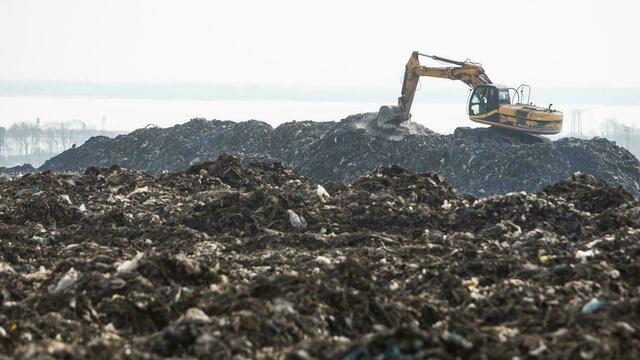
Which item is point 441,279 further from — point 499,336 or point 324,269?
point 499,336

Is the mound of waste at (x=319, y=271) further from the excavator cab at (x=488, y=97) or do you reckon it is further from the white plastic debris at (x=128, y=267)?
the excavator cab at (x=488, y=97)

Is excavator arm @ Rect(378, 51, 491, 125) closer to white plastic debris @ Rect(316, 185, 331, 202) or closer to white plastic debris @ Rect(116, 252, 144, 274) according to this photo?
white plastic debris @ Rect(316, 185, 331, 202)

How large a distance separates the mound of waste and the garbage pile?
11647 millimetres

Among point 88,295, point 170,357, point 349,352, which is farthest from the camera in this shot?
point 88,295

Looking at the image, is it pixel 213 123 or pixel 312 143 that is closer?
pixel 312 143

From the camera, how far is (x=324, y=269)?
370 inches

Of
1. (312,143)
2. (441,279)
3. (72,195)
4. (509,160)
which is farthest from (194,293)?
(312,143)

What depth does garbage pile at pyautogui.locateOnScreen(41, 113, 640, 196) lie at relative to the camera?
26859 mm

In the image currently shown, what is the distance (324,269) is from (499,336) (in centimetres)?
280

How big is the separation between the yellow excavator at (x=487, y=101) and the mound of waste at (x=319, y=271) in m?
12.8

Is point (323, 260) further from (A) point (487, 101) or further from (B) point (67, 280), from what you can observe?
(A) point (487, 101)

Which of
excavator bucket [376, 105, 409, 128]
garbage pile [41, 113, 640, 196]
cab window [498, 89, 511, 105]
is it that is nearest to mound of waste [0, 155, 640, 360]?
garbage pile [41, 113, 640, 196]

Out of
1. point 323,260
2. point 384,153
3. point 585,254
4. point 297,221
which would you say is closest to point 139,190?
point 297,221

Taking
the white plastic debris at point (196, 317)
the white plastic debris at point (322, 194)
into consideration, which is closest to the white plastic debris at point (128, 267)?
the white plastic debris at point (196, 317)
